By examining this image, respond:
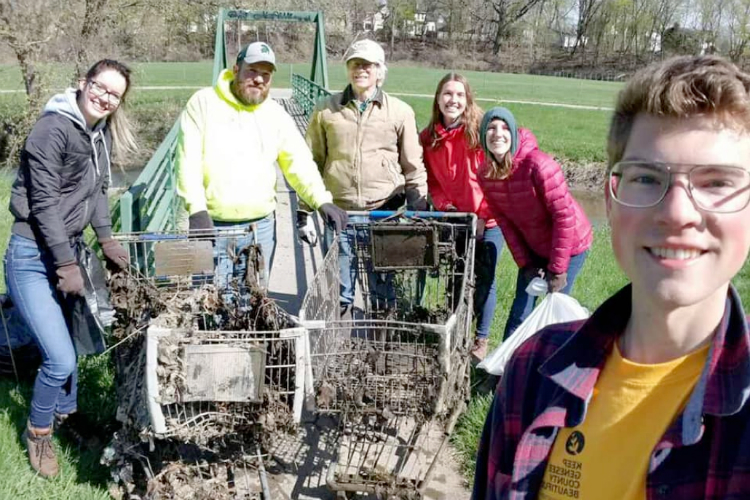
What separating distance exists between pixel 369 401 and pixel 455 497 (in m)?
0.87

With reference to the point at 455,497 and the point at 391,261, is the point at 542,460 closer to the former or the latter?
the point at 455,497

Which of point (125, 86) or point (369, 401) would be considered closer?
point (369, 401)

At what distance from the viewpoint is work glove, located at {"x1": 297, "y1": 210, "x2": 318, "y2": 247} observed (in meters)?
4.79

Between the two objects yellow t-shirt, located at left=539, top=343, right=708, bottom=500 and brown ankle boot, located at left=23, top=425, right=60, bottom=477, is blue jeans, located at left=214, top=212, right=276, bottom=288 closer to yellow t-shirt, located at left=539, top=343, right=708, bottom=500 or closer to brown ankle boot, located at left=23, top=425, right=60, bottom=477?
brown ankle boot, located at left=23, top=425, right=60, bottom=477

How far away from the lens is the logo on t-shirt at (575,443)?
1.41 m

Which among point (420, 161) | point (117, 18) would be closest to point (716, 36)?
point (117, 18)

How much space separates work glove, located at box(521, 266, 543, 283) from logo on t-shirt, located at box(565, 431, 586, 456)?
318 cm

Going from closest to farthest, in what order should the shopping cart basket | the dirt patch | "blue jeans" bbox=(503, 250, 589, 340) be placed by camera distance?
1. the shopping cart basket
2. "blue jeans" bbox=(503, 250, 589, 340)
3. the dirt patch

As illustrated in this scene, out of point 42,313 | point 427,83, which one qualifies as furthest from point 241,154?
point 427,83

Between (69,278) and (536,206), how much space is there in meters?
2.59

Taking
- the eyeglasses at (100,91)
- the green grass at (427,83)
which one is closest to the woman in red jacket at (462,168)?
the eyeglasses at (100,91)

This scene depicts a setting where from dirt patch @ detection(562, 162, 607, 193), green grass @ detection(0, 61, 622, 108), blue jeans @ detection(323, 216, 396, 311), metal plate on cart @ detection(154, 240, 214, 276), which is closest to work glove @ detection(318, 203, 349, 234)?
blue jeans @ detection(323, 216, 396, 311)

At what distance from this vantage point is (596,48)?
66438 millimetres

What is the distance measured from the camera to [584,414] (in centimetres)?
141
